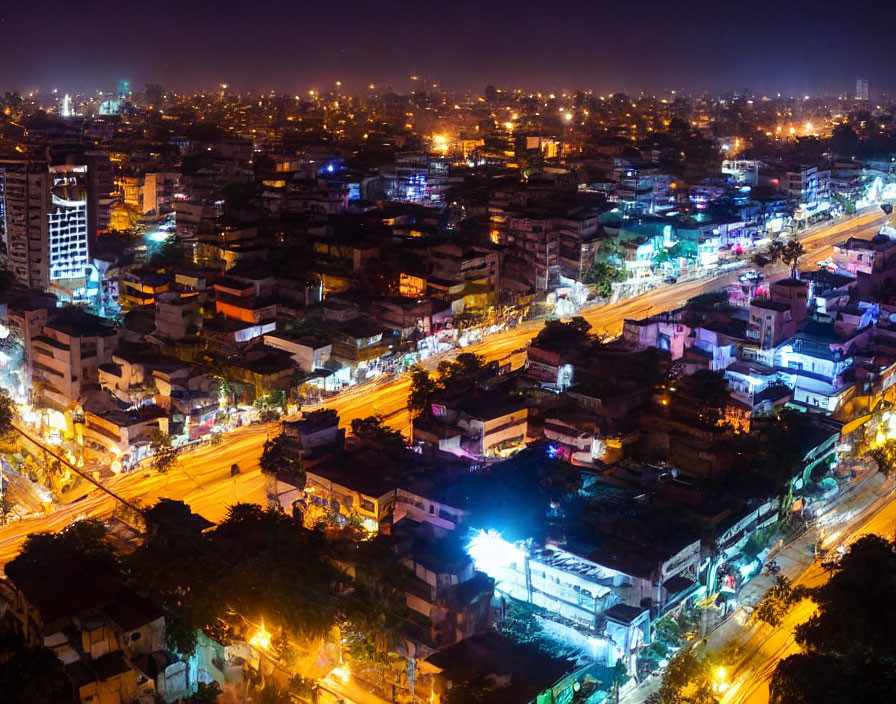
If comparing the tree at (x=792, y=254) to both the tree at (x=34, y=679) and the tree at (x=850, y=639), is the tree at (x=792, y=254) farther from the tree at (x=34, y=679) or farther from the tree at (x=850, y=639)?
the tree at (x=34, y=679)

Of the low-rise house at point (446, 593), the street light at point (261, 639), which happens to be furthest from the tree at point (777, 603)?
the street light at point (261, 639)

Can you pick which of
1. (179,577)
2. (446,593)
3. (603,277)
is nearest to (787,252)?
(603,277)

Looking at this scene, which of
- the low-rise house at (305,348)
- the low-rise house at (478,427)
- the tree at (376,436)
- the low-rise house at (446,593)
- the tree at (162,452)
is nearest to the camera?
the low-rise house at (446,593)

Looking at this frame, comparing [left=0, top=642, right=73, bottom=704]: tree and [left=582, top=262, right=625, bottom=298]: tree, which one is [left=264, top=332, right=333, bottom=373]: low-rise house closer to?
[left=582, top=262, right=625, bottom=298]: tree

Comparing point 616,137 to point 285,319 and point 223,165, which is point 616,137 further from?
point 285,319

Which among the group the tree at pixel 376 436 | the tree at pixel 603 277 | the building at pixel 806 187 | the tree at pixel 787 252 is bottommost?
the tree at pixel 376 436

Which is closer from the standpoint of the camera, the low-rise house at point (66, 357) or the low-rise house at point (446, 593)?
the low-rise house at point (446, 593)

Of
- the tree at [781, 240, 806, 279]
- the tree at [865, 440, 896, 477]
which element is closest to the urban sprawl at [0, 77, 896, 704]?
the tree at [865, 440, 896, 477]

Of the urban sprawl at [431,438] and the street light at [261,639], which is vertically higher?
the urban sprawl at [431,438]
